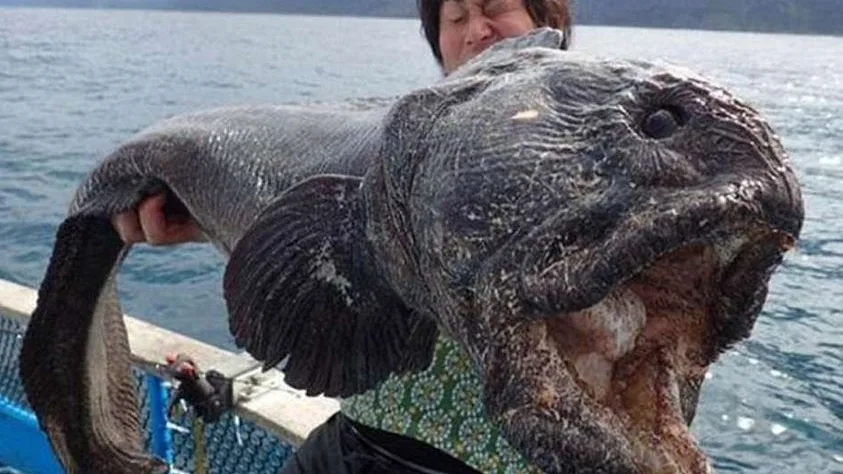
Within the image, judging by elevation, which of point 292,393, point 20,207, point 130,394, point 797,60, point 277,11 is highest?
point 130,394

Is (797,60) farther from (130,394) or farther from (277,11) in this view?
(277,11)

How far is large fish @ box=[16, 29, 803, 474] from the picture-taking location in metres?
1.21

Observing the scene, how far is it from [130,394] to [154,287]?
920cm

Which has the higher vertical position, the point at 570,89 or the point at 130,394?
the point at 570,89

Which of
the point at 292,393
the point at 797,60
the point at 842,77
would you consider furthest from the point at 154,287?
the point at 797,60

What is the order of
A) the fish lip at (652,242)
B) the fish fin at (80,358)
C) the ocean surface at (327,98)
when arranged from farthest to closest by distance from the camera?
the ocean surface at (327,98), the fish fin at (80,358), the fish lip at (652,242)

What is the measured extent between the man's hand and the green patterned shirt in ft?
2.56

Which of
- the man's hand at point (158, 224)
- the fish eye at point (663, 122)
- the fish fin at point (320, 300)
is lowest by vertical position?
the man's hand at point (158, 224)

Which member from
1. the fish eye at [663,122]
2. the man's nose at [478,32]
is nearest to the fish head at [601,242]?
the fish eye at [663,122]

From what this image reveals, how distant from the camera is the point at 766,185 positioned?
46.5 inches

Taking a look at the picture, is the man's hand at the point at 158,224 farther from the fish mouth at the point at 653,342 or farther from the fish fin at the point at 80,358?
the fish mouth at the point at 653,342

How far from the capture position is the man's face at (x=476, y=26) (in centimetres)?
248

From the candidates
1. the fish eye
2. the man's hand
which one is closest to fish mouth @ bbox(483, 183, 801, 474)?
the fish eye

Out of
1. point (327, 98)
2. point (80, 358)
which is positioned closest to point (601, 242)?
point (80, 358)
